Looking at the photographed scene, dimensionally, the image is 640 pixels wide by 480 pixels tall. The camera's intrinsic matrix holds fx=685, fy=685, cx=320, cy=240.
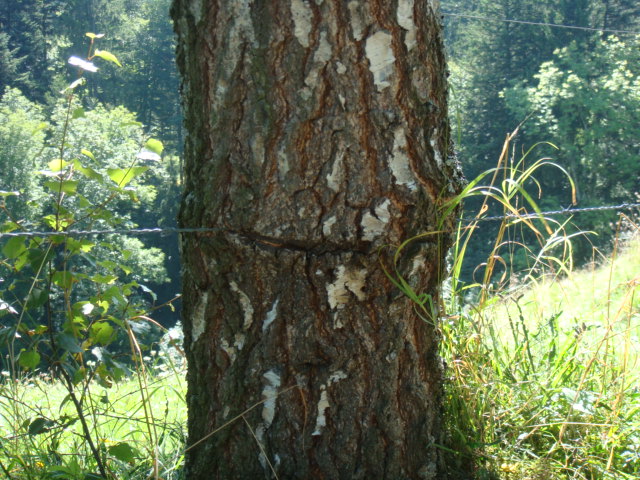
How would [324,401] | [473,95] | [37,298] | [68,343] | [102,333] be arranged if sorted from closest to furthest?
1. [324,401]
2. [68,343]
3. [37,298]
4. [102,333]
5. [473,95]

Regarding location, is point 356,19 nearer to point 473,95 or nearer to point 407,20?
point 407,20

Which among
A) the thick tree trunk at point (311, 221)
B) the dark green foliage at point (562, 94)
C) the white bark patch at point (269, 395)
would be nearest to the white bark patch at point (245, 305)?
the thick tree trunk at point (311, 221)

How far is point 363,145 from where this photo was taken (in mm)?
1501

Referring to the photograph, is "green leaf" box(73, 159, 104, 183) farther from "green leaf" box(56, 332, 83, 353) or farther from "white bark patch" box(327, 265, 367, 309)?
"white bark patch" box(327, 265, 367, 309)

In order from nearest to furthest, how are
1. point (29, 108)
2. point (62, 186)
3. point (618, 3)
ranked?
point (62, 186)
point (618, 3)
point (29, 108)

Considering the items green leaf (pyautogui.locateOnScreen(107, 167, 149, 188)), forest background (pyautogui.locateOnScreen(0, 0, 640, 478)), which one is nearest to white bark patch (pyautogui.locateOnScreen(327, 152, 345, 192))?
green leaf (pyautogui.locateOnScreen(107, 167, 149, 188))

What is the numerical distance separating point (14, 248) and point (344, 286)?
862 mm

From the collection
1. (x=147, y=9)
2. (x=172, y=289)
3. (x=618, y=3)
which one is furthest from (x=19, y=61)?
(x=618, y=3)

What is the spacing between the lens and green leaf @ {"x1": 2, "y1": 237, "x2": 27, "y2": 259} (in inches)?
68.2

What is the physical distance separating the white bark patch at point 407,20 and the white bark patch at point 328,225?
417mm

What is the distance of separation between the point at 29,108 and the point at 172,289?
1287 cm

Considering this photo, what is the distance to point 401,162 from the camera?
1532 mm

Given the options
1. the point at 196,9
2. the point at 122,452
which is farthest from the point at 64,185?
the point at 122,452

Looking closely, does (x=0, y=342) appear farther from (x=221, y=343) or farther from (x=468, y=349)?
(x=468, y=349)
